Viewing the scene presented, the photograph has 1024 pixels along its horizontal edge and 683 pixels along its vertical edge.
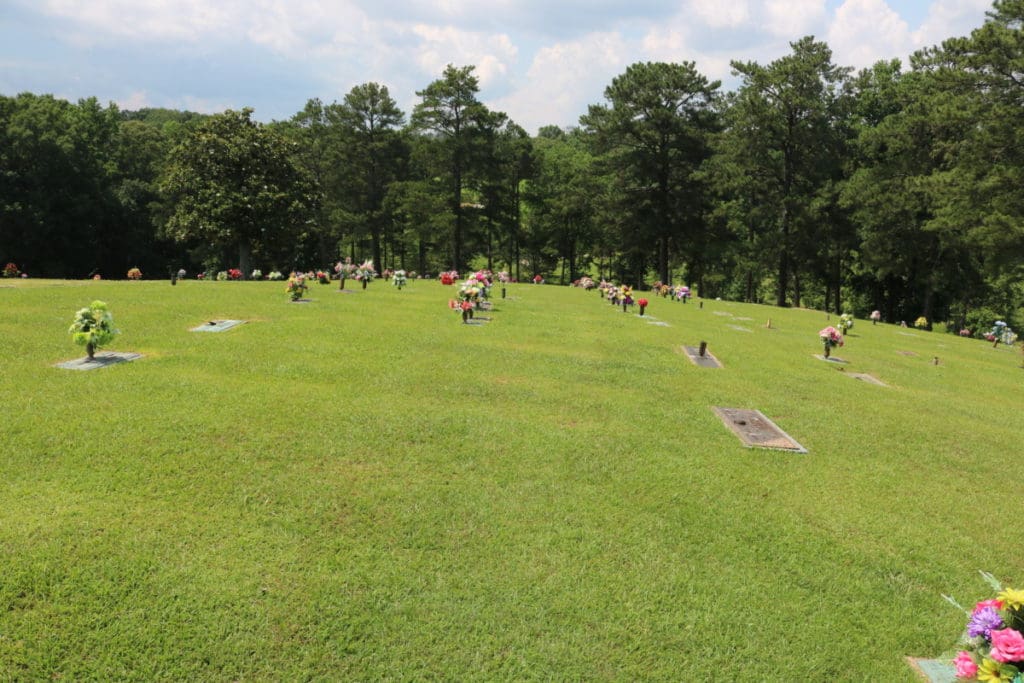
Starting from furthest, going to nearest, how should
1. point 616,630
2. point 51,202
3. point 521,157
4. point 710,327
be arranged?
point 521,157 → point 51,202 → point 710,327 → point 616,630

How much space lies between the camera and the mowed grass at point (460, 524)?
452cm

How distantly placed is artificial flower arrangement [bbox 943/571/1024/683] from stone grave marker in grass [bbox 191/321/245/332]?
1579cm

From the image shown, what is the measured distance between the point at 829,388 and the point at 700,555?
10356 mm

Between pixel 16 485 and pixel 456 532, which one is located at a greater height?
pixel 16 485

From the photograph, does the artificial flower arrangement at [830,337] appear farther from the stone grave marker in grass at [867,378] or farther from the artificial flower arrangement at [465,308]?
the artificial flower arrangement at [465,308]

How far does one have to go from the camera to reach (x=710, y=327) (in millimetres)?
23328

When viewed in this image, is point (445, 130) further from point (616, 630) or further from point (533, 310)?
point (616, 630)

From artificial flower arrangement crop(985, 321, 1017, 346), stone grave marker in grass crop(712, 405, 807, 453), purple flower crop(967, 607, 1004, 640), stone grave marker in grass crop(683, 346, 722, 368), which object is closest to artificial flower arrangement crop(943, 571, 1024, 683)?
purple flower crop(967, 607, 1004, 640)

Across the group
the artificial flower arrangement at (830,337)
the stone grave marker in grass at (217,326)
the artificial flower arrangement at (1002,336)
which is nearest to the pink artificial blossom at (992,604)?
the artificial flower arrangement at (830,337)

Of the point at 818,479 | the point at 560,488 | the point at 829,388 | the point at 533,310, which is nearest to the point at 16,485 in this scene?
the point at 560,488

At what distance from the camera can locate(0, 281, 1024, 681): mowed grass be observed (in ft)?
14.8

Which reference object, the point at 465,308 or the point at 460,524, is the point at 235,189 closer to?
the point at 465,308

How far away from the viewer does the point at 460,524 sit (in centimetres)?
621

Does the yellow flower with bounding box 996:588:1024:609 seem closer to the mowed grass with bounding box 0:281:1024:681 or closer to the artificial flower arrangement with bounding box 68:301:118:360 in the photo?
the mowed grass with bounding box 0:281:1024:681
